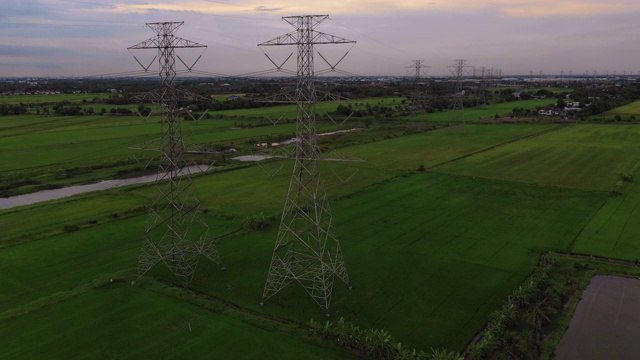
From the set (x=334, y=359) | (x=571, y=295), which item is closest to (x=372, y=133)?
(x=571, y=295)

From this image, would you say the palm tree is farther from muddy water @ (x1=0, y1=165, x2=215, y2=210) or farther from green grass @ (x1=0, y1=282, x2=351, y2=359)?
muddy water @ (x1=0, y1=165, x2=215, y2=210)

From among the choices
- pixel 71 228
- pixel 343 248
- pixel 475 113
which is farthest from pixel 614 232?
pixel 475 113

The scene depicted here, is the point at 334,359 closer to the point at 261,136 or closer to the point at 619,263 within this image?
the point at 619,263

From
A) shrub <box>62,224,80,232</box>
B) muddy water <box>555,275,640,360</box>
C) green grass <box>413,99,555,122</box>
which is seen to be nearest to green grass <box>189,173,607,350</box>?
muddy water <box>555,275,640,360</box>

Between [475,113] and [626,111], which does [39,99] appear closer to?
[475,113]

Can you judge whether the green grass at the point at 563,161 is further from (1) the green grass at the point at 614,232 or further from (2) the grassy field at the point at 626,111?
(2) the grassy field at the point at 626,111

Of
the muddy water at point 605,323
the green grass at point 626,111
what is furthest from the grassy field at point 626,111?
the muddy water at point 605,323
